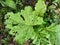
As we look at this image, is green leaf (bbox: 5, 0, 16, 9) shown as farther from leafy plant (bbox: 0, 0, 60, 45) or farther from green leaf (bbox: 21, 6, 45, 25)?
green leaf (bbox: 21, 6, 45, 25)

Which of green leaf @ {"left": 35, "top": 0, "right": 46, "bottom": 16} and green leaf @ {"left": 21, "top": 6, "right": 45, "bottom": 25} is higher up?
green leaf @ {"left": 35, "top": 0, "right": 46, "bottom": 16}

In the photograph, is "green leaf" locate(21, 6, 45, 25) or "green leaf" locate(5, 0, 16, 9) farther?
"green leaf" locate(5, 0, 16, 9)

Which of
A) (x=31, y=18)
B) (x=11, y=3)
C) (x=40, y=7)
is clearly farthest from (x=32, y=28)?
(x=11, y=3)

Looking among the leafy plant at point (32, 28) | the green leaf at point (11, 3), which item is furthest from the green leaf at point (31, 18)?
the green leaf at point (11, 3)

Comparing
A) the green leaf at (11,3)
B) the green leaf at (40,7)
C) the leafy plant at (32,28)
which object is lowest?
the leafy plant at (32,28)

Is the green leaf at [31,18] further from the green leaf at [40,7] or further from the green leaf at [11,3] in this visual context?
the green leaf at [11,3]

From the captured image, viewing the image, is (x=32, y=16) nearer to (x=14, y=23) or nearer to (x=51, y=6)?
(x=14, y=23)

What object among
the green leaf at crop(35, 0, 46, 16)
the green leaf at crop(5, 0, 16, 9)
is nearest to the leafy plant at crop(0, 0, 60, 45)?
the green leaf at crop(35, 0, 46, 16)

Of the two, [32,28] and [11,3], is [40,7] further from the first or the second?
[11,3]

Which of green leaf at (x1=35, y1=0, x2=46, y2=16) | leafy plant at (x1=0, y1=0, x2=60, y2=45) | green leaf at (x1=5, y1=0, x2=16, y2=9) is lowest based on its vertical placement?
leafy plant at (x1=0, y1=0, x2=60, y2=45)

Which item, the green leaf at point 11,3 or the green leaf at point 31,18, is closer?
the green leaf at point 31,18

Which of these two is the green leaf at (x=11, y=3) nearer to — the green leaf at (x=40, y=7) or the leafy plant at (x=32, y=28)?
the leafy plant at (x=32, y=28)

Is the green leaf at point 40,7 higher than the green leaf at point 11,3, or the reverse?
the green leaf at point 11,3

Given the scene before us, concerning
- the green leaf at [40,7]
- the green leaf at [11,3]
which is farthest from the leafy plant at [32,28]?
the green leaf at [11,3]
